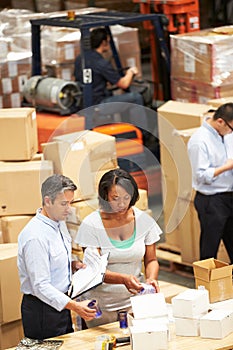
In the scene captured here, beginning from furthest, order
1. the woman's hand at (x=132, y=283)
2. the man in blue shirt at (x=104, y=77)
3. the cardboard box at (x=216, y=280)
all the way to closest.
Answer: the man in blue shirt at (x=104, y=77) < the cardboard box at (x=216, y=280) < the woman's hand at (x=132, y=283)

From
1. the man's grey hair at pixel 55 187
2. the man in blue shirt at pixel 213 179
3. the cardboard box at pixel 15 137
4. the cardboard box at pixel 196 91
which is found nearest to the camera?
the man's grey hair at pixel 55 187

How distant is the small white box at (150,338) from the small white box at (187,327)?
0.23 metres

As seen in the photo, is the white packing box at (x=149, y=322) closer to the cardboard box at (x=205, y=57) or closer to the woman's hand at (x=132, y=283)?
the woman's hand at (x=132, y=283)

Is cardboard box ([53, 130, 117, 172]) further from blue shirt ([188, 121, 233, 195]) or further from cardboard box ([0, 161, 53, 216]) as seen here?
blue shirt ([188, 121, 233, 195])

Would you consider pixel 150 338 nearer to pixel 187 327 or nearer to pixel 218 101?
pixel 187 327

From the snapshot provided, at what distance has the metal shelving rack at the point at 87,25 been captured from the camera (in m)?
9.52

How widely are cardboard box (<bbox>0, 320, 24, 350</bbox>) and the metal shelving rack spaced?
3.31 m

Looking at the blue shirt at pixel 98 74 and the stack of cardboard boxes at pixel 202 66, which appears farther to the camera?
the blue shirt at pixel 98 74

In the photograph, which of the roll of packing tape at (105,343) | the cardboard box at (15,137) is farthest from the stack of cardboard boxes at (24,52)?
the roll of packing tape at (105,343)

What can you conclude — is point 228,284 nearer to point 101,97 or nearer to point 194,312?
point 194,312

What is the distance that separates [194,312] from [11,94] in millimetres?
5287

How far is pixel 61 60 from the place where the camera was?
10.4 meters

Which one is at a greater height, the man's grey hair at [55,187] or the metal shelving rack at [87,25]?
the metal shelving rack at [87,25]

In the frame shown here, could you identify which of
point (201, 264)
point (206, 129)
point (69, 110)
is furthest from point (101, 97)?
point (201, 264)
